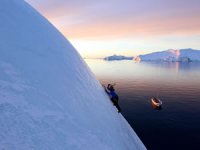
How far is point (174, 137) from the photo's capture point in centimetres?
3859

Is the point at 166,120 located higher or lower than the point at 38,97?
lower

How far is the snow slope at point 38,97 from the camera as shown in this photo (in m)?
5.49

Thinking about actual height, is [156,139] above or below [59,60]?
below

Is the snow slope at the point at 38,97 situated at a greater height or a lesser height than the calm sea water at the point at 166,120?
greater

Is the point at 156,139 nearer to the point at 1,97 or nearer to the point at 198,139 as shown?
the point at 198,139

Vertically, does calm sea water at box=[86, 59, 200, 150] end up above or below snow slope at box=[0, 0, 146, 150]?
below

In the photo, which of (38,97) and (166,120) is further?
(166,120)

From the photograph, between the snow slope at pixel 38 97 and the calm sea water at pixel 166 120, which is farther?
the calm sea water at pixel 166 120

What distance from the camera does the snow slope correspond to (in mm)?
5492

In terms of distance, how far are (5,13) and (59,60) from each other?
9.09 ft

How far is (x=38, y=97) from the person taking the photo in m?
6.72

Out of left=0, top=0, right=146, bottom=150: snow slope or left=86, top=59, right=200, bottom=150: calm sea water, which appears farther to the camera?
left=86, top=59, right=200, bottom=150: calm sea water

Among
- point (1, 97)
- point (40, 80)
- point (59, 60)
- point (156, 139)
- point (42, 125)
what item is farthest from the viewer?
point (156, 139)

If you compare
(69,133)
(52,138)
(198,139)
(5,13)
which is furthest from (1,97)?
(198,139)
